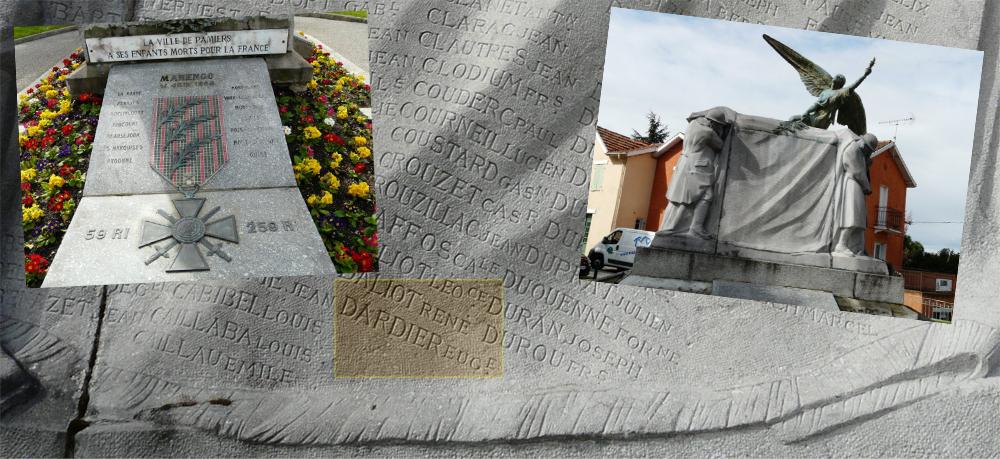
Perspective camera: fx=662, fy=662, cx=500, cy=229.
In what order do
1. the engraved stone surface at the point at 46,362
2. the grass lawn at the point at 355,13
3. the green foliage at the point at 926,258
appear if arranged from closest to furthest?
the engraved stone surface at the point at 46,362
the grass lawn at the point at 355,13
the green foliage at the point at 926,258

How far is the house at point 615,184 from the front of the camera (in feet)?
10.7

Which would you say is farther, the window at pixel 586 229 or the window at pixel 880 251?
the window at pixel 880 251

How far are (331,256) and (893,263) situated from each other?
286 centimetres

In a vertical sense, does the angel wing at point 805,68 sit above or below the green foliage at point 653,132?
above

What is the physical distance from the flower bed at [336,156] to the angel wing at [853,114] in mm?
2444

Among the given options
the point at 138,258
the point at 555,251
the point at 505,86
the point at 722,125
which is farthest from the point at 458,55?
the point at 138,258

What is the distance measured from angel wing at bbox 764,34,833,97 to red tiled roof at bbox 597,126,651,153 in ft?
2.96

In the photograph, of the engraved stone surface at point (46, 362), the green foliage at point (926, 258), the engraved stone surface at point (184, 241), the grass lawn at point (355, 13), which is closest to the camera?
the engraved stone surface at point (184, 241)

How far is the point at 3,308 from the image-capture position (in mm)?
3152

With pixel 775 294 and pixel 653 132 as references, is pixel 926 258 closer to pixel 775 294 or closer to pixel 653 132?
pixel 775 294

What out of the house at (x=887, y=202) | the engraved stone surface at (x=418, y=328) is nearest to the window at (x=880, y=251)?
the house at (x=887, y=202)

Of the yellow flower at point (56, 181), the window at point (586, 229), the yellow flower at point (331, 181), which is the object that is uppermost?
the yellow flower at point (331, 181)

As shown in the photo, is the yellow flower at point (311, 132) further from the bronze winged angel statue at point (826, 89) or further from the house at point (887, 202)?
the house at point (887, 202)

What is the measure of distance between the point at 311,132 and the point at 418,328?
1105mm
